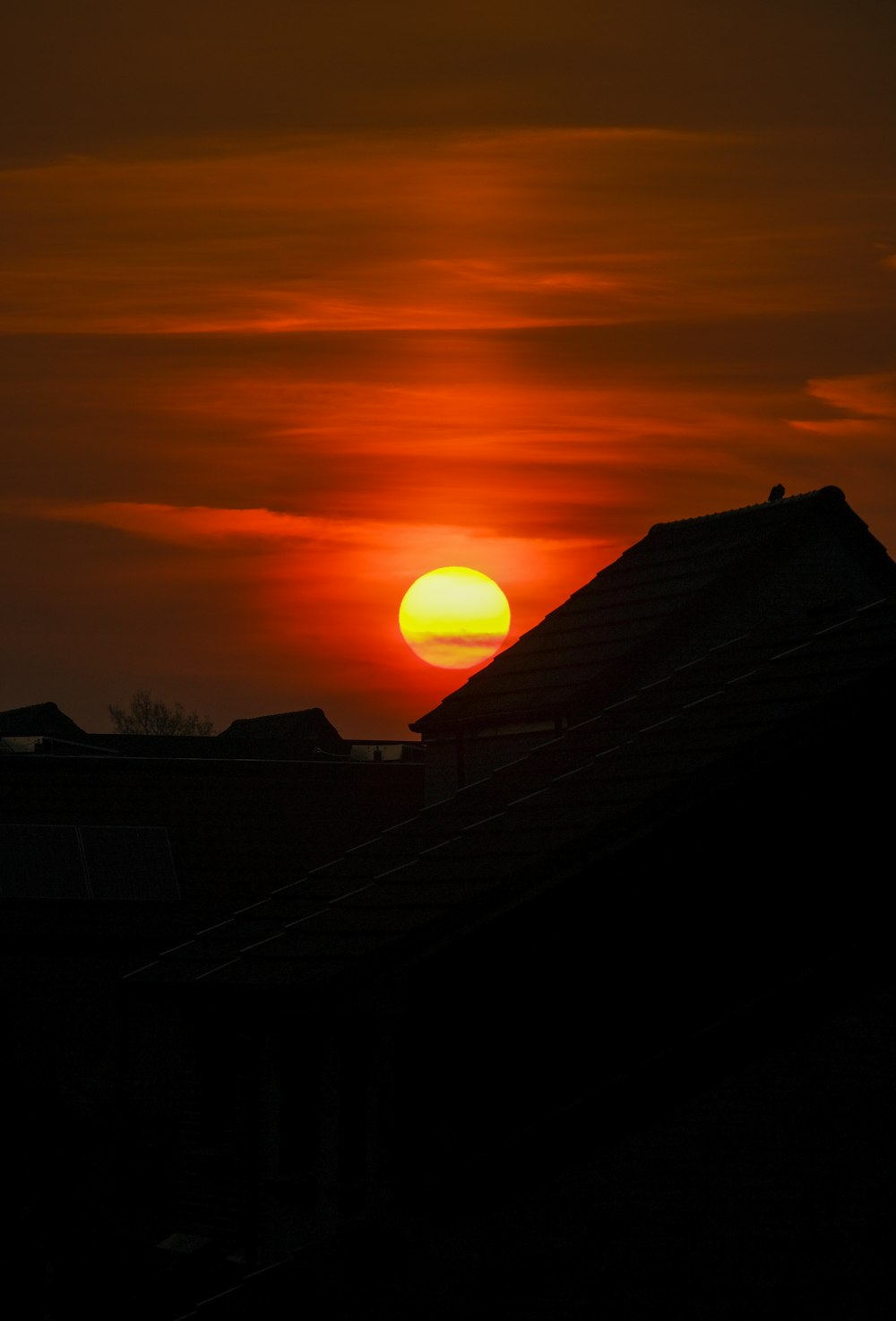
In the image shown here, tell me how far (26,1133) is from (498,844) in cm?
929

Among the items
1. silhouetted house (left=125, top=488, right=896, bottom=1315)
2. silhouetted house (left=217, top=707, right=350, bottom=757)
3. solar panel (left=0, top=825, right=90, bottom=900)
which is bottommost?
silhouetted house (left=125, top=488, right=896, bottom=1315)

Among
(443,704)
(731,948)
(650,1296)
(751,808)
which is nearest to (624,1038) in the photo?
(731,948)

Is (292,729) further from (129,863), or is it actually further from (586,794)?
(586,794)

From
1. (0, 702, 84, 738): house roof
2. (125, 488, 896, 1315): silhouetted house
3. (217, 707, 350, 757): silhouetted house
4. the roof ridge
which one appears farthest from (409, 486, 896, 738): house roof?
(0, 702, 84, 738): house roof

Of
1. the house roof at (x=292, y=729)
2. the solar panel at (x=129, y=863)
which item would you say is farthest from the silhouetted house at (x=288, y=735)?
the solar panel at (x=129, y=863)

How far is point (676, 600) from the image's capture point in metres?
A: 18.3

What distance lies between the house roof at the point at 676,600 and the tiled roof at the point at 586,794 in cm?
1188

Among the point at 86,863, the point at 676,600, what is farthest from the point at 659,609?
the point at 86,863

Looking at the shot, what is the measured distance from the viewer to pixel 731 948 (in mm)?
1354

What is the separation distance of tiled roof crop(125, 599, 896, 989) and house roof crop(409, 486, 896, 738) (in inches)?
468

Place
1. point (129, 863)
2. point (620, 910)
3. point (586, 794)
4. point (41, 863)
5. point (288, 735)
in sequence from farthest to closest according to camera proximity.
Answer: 1. point (288, 735)
2. point (129, 863)
3. point (41, 863)
4. point (586, 794)
5. point (620, 910)

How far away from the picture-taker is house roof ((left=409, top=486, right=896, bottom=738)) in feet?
58.3

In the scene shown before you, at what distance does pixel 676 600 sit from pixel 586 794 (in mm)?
16156

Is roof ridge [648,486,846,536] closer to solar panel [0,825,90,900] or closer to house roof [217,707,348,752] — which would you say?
solar panel [0,825,90,900]
